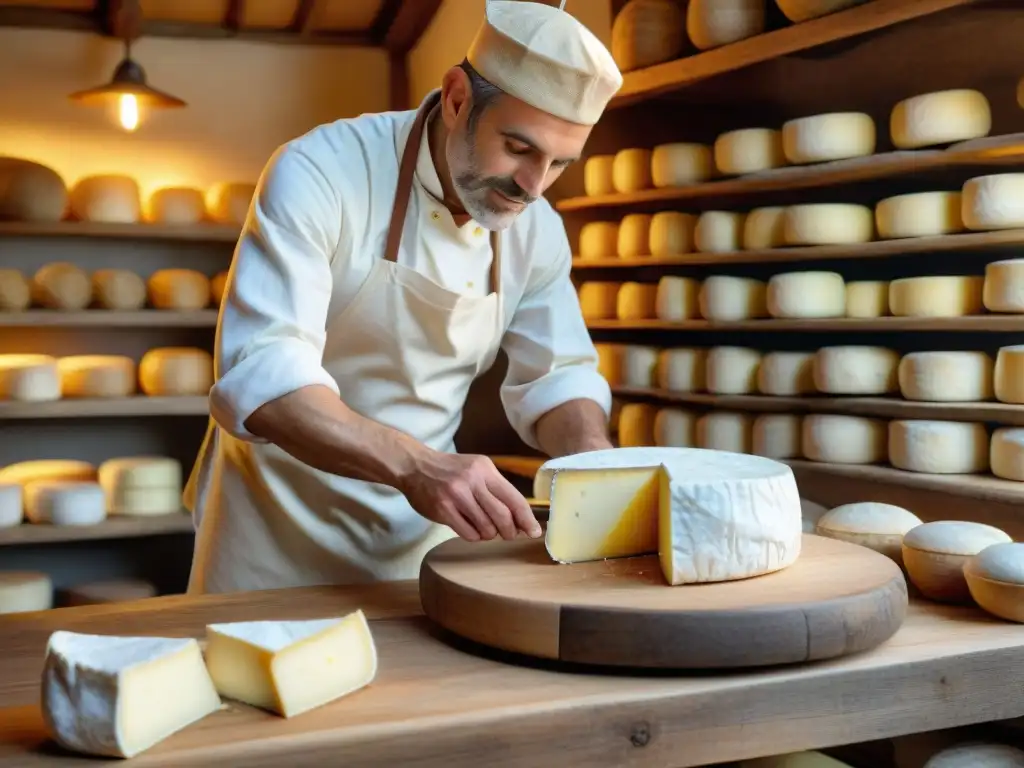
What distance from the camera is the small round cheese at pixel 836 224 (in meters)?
2.79

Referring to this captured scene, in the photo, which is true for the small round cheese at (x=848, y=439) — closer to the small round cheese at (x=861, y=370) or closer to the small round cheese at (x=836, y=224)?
the small round cheese at (x=861, y=370)

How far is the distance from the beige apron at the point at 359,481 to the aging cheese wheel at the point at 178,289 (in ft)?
7.92

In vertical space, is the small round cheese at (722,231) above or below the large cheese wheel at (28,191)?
below

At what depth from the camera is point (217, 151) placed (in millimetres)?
4859

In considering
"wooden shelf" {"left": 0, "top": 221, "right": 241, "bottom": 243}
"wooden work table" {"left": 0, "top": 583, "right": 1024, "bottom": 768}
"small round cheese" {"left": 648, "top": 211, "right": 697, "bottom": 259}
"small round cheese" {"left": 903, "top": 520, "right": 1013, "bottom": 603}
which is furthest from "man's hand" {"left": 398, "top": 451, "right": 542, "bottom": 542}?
"wooden shelf" {"left": 0, "top": 221, "right": 241, "bottom": 243}

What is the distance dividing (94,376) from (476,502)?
127 inches

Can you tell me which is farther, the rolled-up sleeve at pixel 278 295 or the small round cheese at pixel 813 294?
the small round cheese at pixel 813 294

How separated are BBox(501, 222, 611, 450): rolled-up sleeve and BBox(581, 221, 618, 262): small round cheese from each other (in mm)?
1295

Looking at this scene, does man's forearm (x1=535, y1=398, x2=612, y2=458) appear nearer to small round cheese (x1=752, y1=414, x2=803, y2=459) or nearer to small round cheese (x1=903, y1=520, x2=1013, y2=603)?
small round cheese (x1=903, y1=520, x2=1013, y2=603)

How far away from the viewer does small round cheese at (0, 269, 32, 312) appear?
13.4 feet

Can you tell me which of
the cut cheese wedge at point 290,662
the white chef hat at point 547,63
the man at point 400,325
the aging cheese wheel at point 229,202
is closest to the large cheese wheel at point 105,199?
the aging cheese wheel at point 229,202

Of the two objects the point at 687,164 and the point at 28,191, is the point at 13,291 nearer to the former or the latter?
the point at 28,191

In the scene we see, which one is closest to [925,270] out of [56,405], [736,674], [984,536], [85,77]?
[984,536]

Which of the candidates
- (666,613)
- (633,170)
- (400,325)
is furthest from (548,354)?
(633,170)
